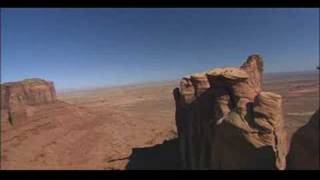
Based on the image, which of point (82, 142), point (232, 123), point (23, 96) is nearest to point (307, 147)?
point (232, 123)

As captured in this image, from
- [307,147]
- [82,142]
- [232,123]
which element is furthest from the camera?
[82,142]

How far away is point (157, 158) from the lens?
64.0 ft

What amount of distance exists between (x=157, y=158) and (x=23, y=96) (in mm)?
23428

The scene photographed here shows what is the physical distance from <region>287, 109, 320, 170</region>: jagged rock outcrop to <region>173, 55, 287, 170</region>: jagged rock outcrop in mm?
1159

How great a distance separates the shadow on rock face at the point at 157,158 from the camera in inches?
713

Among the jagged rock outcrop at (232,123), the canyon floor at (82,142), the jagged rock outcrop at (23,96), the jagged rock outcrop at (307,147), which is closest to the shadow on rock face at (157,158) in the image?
the canyon floor at (82,142)

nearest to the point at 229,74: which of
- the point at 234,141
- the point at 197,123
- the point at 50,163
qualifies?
→ the point at 234,141

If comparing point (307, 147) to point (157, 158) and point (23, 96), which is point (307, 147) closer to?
point (157, 158)

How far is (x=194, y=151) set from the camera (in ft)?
49.8

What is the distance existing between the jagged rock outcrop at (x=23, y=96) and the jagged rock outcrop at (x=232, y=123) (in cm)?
2171

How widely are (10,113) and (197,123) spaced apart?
2300 cm

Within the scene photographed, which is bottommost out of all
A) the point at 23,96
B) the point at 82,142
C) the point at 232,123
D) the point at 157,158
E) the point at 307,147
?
the point at 82,142

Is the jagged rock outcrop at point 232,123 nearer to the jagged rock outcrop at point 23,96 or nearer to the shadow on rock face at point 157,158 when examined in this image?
the shadow on rock face at point 157,158
